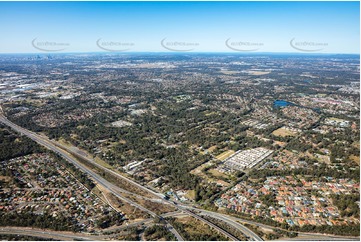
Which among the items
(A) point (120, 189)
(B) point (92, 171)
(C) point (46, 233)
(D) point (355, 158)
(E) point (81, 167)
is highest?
(D) point (355, 158)

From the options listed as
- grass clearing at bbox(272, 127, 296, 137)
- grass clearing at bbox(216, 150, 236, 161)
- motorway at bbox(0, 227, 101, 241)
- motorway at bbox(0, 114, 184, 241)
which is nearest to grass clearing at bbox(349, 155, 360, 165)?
grass clearing at bbox(272, 127, 296, 137)

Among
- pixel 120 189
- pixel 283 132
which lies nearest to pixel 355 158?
pixel 283 132

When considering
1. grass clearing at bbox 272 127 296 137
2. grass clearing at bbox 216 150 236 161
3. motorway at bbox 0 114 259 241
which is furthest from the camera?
grass clearing at bbox 272 127 296 137

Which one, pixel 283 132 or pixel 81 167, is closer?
pixel 81 167

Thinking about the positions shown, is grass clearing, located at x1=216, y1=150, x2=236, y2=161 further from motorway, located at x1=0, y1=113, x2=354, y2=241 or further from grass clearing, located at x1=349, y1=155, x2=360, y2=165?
grass clearing, located at x1=349, y1=155, x2=360, y2=165

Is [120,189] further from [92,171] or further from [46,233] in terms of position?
[46,233]

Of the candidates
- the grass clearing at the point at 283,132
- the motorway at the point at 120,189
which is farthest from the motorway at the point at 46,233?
the grass clearing at the point at 283,132

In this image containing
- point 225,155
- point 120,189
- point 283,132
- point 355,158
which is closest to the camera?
point 120,189

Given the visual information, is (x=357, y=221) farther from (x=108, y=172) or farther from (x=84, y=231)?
(x=108, y=172)

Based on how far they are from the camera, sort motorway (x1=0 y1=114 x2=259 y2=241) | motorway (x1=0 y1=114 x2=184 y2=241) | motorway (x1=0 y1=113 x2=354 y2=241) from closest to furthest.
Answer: motorway (x1=0 y1=113 x2=354 y2=241), motorway (x1=0 y1=114 x2=259 y2=241), motorway (x1=0 y1=114 x2=184 y2=241)

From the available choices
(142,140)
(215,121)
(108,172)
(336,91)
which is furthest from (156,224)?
(336,91)

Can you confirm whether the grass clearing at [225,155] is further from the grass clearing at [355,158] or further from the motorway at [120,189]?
the grass clearing at [355,158]
